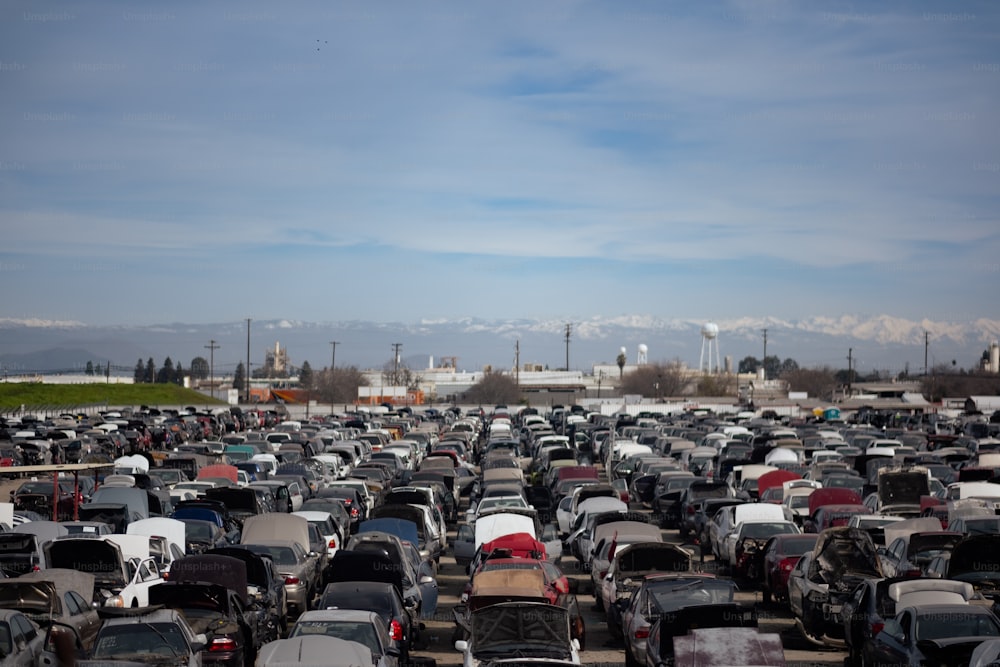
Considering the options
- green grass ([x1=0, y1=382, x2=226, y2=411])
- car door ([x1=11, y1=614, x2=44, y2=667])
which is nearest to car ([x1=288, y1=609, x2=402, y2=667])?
car door ([x1=11, y1=614, x2=44, y2=667])

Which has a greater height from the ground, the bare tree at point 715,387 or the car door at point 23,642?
the bare tree at point 715,387

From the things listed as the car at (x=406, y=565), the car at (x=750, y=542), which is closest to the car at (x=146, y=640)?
the car at (x=406, y=565)

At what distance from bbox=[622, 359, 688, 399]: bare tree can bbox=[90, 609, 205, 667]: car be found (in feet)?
476

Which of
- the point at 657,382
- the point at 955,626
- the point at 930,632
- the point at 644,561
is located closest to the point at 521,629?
the point at 930,632

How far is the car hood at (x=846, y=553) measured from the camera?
18.2 metres

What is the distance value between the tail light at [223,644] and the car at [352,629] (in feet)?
3.59

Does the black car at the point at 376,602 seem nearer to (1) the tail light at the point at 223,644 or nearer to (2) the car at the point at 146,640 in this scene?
(1) the tail light at the point at 223,644

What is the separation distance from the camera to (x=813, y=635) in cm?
1719

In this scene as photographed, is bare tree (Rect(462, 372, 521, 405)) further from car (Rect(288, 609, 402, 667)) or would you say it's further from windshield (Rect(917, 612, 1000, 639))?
windshield (Rect(917, 612, 1000, 639))

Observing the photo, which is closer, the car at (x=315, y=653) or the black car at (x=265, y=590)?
the car at (x=315, y=653)

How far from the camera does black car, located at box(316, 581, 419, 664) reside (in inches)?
609

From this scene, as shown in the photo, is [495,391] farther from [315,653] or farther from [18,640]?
[315,653]

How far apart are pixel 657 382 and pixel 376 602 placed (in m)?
146

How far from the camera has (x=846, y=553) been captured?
1838 centimetres
